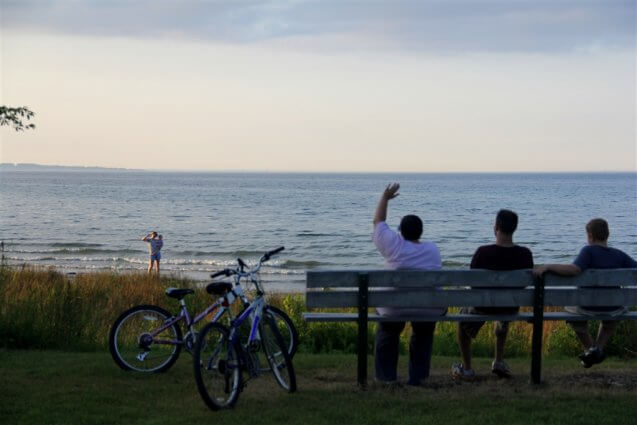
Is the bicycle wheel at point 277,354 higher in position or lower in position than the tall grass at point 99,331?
higher

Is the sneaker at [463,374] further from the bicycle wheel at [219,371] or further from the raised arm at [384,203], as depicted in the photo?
the bicycle wheel at [219,371]

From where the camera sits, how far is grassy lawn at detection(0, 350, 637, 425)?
5.87 m

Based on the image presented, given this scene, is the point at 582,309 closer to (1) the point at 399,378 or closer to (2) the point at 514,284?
(2) the point at 514,284

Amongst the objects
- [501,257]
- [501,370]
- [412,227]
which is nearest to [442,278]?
[412,227]

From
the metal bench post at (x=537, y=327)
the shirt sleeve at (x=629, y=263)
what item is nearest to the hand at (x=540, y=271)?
the metal bench post at (x=537, y=327)

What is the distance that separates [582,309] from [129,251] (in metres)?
33.6

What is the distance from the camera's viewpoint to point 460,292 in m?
6.71

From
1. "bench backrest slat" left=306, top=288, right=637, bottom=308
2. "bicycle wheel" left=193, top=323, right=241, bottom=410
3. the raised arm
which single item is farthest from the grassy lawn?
the raised arm

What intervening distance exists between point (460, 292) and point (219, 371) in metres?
2.05

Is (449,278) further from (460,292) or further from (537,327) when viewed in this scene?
(537,327)

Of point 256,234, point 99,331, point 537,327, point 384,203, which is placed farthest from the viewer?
point 256,234

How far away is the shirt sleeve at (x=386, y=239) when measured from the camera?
690 centimetres

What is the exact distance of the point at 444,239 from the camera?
151 feet

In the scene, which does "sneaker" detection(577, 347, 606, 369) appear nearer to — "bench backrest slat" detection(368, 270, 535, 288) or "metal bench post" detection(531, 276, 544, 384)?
"metal bench post" detection(531, 276, 544, 384)
